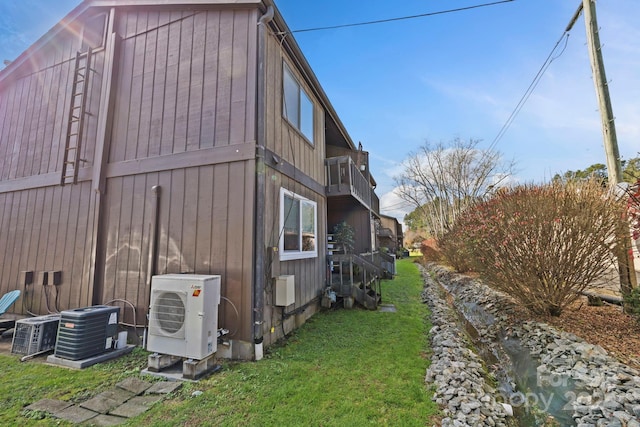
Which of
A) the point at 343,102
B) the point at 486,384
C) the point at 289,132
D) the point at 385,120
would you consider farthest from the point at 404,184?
the point at 486,384

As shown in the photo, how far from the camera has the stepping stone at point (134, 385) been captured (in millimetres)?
2949

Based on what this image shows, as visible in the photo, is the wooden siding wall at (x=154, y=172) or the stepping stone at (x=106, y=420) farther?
the wooden siding wall at (x=154, y=172)

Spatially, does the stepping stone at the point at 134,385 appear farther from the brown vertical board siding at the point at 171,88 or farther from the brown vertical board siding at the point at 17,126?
the brown vertical board siding at the point at 17,126

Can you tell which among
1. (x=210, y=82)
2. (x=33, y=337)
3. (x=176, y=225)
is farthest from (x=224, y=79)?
(x=33, y=337)

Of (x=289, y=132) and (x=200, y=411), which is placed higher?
(x=289, y=132)

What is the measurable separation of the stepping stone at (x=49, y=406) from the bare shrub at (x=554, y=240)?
660 centimetres

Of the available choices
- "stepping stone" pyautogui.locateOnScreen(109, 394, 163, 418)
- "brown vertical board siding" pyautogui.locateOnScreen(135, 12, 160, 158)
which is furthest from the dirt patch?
"brown vertical board siding" pyautogui.locateOnScreen(135, 12, 160, 158)

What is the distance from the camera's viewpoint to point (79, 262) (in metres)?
5.11

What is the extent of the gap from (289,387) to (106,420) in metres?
1.65

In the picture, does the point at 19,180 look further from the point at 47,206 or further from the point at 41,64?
the point at 41,64

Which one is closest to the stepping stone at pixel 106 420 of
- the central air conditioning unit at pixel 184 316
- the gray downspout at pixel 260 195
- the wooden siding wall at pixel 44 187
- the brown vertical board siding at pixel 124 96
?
the central air conditioning unit at pixel 184 316

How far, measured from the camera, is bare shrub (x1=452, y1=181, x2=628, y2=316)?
450 centimetres

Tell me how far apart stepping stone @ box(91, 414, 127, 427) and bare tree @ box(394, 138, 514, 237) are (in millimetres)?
19174

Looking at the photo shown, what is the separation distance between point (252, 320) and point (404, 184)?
80.5 feet
